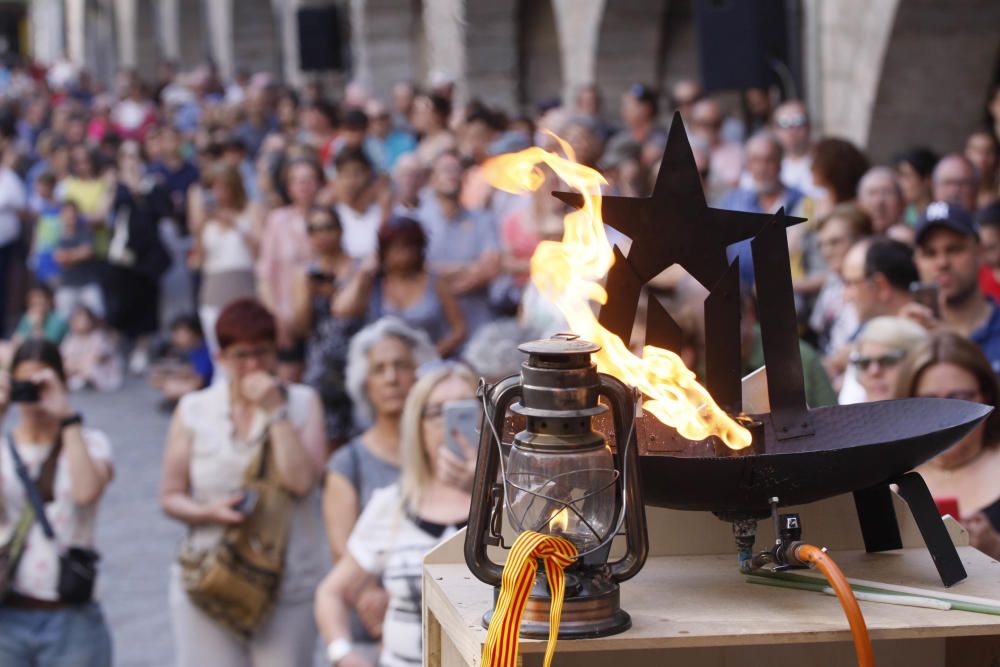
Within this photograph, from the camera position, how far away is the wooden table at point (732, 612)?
2.03m

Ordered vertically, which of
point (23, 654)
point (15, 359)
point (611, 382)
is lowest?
point (23, 654)

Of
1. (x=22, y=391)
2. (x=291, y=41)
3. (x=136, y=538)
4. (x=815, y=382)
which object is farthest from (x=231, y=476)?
(x=291, y=41)

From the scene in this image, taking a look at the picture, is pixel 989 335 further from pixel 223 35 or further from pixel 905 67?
pixel 223 35

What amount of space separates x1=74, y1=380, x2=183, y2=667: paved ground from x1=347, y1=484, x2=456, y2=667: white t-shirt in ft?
6.37

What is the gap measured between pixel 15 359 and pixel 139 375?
729 cm

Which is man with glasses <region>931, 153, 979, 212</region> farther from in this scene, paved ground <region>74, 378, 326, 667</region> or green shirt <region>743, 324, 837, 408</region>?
paved ground <region>74, 378, 326, 667</region>

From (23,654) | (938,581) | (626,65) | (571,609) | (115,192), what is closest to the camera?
(571,609)

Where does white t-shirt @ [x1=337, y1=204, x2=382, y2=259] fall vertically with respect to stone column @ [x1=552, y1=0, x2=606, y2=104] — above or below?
below

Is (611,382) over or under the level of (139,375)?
over

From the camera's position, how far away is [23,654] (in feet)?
14.1

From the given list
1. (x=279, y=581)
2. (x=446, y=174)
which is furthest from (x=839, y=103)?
(x=279, y=581)

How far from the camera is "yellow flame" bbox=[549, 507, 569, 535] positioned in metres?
2.04

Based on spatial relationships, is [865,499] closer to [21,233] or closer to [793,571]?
[793,571]

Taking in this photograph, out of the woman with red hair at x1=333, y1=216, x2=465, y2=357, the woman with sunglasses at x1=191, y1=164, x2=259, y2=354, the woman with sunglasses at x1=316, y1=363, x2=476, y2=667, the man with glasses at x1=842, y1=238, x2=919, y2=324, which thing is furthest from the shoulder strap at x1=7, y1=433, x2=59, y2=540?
the woman with sunglasses at x1=191, y1=164, x2=259, y2=354
